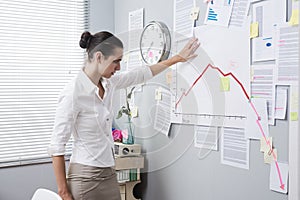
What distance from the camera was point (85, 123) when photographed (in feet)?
6.30

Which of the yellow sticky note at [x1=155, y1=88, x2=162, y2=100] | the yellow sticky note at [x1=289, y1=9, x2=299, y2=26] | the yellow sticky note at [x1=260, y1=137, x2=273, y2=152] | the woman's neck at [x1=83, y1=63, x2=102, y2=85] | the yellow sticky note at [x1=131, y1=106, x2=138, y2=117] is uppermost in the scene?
the yellow sticky note at [x1=289, y1=9, x2=299, y2=26]

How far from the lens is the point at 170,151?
239 centimetres

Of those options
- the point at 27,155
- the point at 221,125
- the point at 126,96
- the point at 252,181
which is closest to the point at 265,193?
the point at 252,181

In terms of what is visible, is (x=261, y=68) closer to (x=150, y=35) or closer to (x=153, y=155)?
(x=150, y=35)

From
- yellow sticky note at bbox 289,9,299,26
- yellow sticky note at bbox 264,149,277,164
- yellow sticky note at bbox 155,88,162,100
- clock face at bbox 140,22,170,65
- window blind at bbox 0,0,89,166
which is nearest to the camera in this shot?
yellow sticky note at bbox 289,9,299,26

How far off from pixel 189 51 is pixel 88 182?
0.96 m

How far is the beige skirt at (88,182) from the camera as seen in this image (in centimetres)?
195

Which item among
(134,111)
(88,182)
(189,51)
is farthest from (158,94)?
(88,182)

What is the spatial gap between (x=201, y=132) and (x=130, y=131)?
71cm

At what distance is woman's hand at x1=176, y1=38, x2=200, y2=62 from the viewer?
6.95ft

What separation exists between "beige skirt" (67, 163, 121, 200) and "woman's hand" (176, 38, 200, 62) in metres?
0.79

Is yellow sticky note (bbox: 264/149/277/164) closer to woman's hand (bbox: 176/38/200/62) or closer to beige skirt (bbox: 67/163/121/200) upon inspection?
woman's hand (bbox: 176/38/200/62)

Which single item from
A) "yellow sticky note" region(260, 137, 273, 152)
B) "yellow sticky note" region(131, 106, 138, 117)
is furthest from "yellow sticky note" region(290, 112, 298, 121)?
"yellow sticky note" region(131, 106, 138, 117)

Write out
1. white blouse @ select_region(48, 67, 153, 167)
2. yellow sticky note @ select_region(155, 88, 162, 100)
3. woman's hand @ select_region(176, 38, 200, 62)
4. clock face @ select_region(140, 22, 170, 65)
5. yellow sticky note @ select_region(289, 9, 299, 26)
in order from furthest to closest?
yellow sticky note @ select_region(155, 88, 162, 100)
clock face @ select_region(140, 22, 170, 65)
woman's hand @ select_region(176, 38, 200, 62)
white blouse @ select_region(48, 67, 153, 167)
yellow sticky note @ select_region(289, 9, 299, 26)
